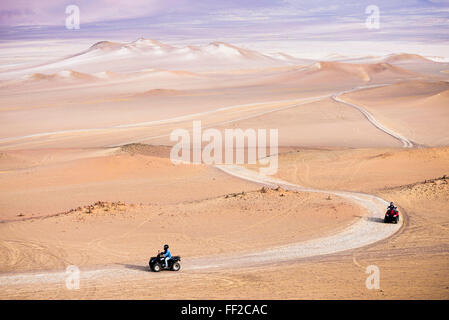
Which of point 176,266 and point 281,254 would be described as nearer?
point 176,266

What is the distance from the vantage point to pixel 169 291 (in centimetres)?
1543

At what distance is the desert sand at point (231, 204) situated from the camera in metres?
16.3

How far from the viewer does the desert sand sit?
16344mm

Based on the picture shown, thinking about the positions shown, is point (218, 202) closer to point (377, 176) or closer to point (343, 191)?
point (343, 191)

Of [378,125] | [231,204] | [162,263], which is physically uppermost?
[162,263]

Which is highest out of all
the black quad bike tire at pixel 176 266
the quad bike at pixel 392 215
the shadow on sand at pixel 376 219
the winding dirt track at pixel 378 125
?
the quad bike at pixel 392 215

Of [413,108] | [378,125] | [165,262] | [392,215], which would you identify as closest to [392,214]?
[392,215]

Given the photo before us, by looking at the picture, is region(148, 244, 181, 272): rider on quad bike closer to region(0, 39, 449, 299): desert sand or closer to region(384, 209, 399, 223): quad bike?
region(0, 39, 449, 299): desert sand

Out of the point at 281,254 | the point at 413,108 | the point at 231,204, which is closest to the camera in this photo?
the point at 281,254

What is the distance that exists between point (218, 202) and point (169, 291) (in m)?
9.88

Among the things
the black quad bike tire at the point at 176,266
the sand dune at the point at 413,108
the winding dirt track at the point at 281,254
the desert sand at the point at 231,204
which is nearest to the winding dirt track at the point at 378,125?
the desert sand at the point at 231,204

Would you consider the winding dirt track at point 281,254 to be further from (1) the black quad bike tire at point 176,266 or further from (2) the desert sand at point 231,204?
(1) the black quad bike tire at point 176,266

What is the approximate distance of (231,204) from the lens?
2467cm

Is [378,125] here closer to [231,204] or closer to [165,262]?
[231,204]
